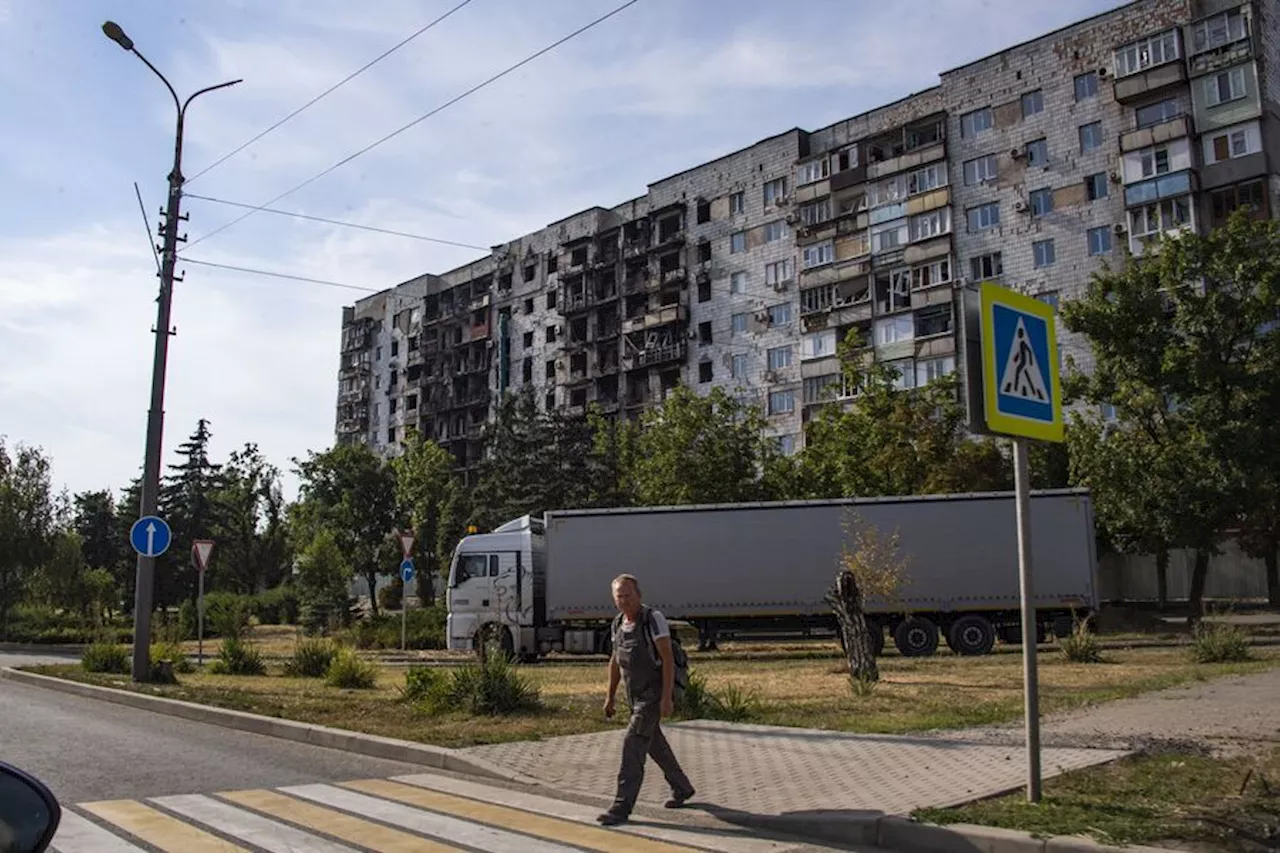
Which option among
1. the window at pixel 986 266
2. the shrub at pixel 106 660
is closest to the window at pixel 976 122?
the window at pixel 986 266

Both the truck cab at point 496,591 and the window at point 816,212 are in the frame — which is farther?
the window at point 816,212

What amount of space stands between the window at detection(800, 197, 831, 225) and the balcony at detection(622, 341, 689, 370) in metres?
11.7

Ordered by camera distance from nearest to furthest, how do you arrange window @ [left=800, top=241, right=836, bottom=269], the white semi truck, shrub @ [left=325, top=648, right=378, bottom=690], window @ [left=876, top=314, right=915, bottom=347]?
shrub @ [left=325, top=648, right=378, bottom=690] < the white semi truck < window @ [left=876, top=314, right=915, bottom=347] < window @ [left=800, top=241, right=836, bottom=269]

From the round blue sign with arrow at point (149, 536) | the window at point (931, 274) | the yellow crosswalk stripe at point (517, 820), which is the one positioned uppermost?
the window at point (931, 274)

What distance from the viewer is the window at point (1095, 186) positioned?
4694cm

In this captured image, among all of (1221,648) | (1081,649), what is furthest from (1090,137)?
(1081,649)

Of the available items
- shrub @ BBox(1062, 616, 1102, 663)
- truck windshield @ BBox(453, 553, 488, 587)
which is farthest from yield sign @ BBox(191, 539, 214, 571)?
shrub @ BBox(1062, 616, 1102, 663)

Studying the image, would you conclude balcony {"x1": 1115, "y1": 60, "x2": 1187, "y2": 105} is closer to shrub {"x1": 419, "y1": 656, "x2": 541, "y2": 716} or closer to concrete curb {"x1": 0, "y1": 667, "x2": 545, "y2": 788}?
shrub {"x1": 419, "y1": 656, "x2": 541, "y2": 716}

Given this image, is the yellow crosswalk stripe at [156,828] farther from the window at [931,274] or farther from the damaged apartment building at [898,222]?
the window at [931,274]

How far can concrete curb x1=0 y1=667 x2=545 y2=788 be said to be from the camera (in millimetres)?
9109

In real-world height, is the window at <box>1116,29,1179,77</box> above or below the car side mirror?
above

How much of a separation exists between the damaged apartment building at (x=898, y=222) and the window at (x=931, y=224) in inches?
4.4

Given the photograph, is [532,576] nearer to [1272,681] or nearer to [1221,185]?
[1272,681]

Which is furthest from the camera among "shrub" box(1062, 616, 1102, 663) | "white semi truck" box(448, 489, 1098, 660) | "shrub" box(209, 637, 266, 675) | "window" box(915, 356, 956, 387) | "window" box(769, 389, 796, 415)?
"window" box(769, 389, 796, 415)
